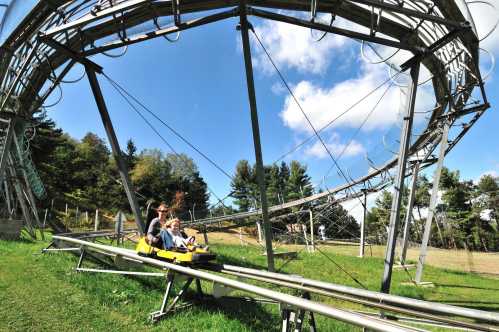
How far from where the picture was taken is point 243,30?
A: 661 cm

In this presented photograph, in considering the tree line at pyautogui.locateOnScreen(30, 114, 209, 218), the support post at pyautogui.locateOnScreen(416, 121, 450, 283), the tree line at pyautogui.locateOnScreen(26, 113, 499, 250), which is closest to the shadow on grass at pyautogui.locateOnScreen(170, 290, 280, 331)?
the support post at pyautogui.locateOnScreen(416, 121, 450, 283)

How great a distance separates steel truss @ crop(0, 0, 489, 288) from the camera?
697 cm

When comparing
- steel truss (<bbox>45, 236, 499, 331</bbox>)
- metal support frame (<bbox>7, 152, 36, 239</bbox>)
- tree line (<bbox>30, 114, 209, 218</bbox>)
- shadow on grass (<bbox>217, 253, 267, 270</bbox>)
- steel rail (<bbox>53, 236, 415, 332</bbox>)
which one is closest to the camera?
steel rail (<bbox>53, 236, 415, 332</bbox>)

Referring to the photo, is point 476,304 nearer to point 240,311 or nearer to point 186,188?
point 240,311

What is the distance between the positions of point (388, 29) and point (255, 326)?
6.50 metres

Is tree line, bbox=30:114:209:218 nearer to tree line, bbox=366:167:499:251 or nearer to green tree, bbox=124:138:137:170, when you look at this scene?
green tree, bbox=124:138:137:170

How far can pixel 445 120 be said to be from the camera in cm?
1173

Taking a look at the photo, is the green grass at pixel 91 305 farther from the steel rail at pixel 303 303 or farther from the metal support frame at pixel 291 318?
the metal support frame at pixel 291 318

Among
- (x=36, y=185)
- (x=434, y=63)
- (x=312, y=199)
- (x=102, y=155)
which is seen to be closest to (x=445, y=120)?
(x=434, y=63)

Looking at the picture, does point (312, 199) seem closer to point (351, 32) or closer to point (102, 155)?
point (351, 32)

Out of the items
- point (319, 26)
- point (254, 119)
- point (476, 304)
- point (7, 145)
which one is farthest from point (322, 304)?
point (7, 145)

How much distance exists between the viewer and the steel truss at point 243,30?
6.97 meters

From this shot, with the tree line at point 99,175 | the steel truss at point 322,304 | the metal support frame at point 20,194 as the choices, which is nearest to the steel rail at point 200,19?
the metal support frame at point 20,194

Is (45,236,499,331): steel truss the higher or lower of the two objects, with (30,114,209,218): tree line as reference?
lower
